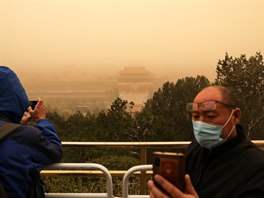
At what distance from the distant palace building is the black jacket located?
921 centimetres

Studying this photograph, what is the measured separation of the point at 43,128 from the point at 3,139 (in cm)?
21

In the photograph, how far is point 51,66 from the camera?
1900 centimetres

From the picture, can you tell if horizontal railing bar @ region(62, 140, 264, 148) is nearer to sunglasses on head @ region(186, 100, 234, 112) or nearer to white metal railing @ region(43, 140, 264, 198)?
white metal railing @ region(43, 140, 264, 198)

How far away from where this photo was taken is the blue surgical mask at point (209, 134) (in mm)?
1556

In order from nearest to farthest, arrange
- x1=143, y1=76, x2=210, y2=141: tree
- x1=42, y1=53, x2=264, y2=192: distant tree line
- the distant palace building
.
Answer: x1=42, y1=53, x2=264, y2=192: distant tree line, x1=143, y1=76, x2=210, y2=141: tree, the distant palace building

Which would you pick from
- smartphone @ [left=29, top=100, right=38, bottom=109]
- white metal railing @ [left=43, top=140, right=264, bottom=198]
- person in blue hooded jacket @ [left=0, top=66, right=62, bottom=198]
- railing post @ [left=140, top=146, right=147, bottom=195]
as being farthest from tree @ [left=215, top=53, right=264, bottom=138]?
person in blue hooded jacket @ [left=0, top=66, right=62, bottom=198]

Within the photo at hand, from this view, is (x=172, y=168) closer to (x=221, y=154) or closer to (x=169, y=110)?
(x=221, y=154)

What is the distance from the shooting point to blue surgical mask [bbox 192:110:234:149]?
5.10 ft

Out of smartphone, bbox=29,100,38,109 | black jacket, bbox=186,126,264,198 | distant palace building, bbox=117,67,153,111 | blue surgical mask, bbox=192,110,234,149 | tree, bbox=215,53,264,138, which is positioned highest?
smartphone, bbox=29,100,38,109

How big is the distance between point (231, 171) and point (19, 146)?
83 cm

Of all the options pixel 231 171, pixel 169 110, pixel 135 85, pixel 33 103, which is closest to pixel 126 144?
pixel 33 103

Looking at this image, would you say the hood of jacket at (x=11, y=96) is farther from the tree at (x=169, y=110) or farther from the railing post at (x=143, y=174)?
the tree at (x=169, y=110)

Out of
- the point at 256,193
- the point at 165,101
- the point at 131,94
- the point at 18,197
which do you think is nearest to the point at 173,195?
the point at 256,193

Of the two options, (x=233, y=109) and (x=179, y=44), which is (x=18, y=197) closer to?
(x=233, y=109)
